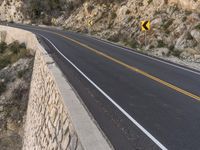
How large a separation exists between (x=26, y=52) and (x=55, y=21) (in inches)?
1158

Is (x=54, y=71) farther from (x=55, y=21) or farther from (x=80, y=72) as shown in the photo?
(x=55, y=21)

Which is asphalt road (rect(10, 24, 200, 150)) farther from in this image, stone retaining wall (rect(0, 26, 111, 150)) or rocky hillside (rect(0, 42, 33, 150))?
rocky hillside (rect(0, 42, 33, 150))

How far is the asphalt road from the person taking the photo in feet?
24.9

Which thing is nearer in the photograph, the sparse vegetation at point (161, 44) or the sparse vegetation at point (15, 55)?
the sparse vegetation at point (161, 44)

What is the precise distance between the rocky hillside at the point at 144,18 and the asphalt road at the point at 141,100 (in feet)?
19.0

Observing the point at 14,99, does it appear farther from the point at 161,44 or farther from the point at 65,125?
the point at 65,125

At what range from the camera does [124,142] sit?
732 centimetres

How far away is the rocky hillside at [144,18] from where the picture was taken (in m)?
23.4

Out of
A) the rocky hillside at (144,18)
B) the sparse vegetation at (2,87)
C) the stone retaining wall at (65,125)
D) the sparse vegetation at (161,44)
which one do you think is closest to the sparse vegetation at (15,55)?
the sparse vegetation at (2,87)

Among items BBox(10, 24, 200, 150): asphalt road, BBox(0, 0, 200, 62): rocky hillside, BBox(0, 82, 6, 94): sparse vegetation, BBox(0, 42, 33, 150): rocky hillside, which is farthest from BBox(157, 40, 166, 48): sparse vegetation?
BBox(0, 82, 6, 94): sparse vegetation

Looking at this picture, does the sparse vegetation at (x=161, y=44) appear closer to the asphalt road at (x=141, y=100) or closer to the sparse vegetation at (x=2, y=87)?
the asphalt road at (x=141, y=100)

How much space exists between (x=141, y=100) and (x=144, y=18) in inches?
863

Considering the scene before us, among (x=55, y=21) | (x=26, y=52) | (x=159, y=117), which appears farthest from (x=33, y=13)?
(x=159, y=117)

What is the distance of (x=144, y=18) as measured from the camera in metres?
31.2
